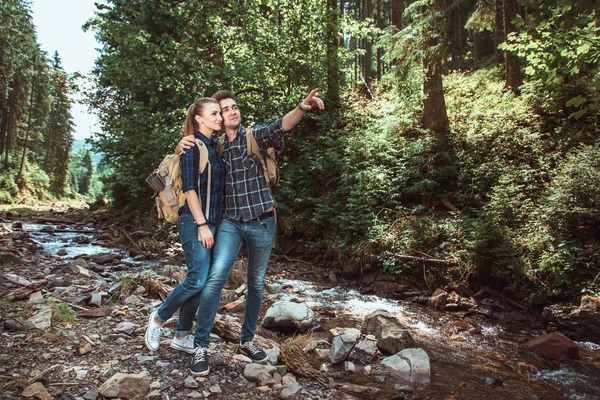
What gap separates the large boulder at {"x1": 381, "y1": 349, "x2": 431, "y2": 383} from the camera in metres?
4.21

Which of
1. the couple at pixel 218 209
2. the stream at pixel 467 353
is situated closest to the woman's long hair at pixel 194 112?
the couple at pixel 218 209

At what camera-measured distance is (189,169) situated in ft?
10.8

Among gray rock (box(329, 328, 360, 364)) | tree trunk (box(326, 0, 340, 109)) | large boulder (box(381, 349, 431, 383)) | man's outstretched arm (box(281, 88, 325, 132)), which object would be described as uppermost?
tree trunk (box(326, 0, 340, 109))

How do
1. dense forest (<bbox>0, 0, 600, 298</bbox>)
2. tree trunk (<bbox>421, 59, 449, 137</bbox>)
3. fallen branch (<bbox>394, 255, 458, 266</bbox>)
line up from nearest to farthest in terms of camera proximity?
dense forest (<bbox>0, 0, 600, 298</bbox>) → fallen branch (<bbox>394, 255, 458, 266</bbox>) → tree trunk (<bbox>421, 59, 449, 137</bbox>)

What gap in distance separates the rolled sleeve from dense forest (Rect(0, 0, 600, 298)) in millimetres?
3669

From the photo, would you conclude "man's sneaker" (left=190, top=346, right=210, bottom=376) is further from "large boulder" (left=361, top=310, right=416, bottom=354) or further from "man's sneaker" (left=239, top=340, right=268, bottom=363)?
"large boulder" (left=361, top=310, right=416, bottom=354)

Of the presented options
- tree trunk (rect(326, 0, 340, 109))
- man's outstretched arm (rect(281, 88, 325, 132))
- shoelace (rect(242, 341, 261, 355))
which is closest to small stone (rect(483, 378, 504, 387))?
shoelace (rect(242, 341, 261, 355))

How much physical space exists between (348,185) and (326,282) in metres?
2.79

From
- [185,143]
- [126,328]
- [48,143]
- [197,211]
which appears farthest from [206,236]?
[48,143]

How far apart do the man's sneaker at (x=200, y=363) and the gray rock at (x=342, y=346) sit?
1.55 m

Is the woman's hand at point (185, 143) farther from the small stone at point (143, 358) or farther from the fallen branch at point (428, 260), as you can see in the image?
the fallen branch at point (428, 260)

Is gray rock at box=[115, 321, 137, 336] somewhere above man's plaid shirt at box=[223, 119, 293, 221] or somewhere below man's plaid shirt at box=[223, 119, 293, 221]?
below

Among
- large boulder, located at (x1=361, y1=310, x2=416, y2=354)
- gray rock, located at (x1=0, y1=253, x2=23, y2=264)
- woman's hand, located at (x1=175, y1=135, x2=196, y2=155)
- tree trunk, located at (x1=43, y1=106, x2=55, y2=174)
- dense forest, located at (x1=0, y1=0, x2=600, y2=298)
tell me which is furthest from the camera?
tree trunk, located at (x1=43, y1=106, x2=55, y2=174)

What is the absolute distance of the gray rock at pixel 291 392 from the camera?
3.31m
